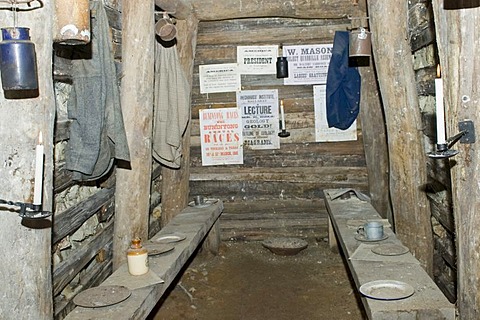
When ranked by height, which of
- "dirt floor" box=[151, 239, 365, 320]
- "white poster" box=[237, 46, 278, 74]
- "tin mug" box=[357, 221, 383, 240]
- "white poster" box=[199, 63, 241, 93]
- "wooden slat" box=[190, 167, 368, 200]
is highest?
"white poster" box=[237, 46, 278, 74]

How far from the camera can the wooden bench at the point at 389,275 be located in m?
2.63

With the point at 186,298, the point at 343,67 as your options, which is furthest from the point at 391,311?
the point at 343,67

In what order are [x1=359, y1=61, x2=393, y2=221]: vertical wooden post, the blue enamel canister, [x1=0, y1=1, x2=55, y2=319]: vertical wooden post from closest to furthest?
the blue enamel canister, [x1=0, y1=1, x2=55, y2=319]: vertical wooden post, [x1=359, y1=61, x2=393, y2=221]: vertical wooden post

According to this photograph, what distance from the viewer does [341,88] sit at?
594 centimetres

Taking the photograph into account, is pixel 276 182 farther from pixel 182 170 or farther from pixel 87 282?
pixel 87 282

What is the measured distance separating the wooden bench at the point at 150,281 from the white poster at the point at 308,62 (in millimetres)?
2138

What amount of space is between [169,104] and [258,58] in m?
1.41

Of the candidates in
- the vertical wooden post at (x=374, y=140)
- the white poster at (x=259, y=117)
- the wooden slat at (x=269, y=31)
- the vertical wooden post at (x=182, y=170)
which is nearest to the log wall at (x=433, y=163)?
the vertical wooden post at (x=374, y=140)

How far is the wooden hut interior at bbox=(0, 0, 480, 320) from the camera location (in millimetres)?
2379

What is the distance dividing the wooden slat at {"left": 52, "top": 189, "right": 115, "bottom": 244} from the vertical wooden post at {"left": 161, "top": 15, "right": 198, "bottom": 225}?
137 cm

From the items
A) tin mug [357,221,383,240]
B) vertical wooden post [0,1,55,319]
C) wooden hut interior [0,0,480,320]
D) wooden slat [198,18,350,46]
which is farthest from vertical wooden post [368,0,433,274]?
vertical wooden post [0,1,55,319]

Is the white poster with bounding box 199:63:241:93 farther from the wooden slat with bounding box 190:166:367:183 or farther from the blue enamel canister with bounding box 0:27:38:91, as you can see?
the blue enamel canister with bounding box 0:27:38:91

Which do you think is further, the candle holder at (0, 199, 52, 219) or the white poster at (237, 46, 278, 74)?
the white poster at (237, 46, 278, 74)

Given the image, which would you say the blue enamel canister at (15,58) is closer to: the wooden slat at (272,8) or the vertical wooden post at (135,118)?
the vertical wooden post at (135,118)
